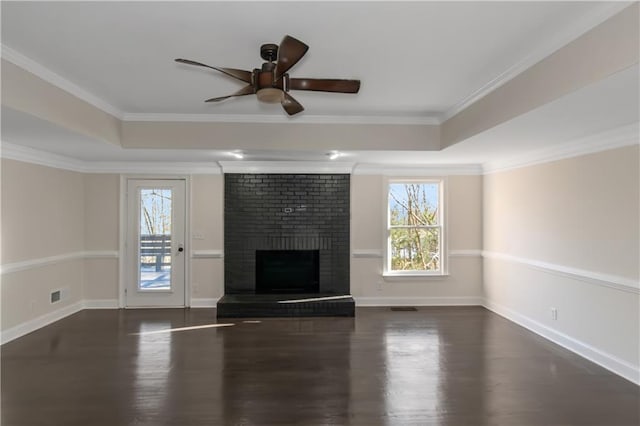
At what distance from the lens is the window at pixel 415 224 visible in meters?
5.95

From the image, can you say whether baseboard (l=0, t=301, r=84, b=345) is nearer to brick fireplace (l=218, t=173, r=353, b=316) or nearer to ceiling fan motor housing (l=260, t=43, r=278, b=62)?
brick fireplace (l=218, t=173, r=353, b=316)

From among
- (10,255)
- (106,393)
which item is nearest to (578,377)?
(106,393)

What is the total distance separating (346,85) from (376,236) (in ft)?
11.8

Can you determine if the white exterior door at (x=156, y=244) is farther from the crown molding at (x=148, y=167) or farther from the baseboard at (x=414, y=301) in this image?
the baseboard at (x=414, y=301)

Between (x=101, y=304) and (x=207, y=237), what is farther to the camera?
(x=207, y=237)

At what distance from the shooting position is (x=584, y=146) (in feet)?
12.3

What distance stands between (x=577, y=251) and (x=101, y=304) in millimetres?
6239

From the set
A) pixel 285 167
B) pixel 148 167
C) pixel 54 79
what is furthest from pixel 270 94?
pixel 148 167

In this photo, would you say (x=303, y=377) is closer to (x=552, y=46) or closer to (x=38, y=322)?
(x=552, y=46)

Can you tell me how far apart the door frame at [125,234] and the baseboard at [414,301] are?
2.58 meters

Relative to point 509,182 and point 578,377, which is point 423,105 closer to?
point 509,182

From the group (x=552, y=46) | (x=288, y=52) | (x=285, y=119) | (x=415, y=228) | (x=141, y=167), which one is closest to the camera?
(x=288, y=52)

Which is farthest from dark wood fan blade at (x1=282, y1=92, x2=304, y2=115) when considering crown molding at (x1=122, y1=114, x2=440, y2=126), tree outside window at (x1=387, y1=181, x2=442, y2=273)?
tree outside window at (x1=387, y1=181, x2=442, y2=273)

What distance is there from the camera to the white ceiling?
218cm
